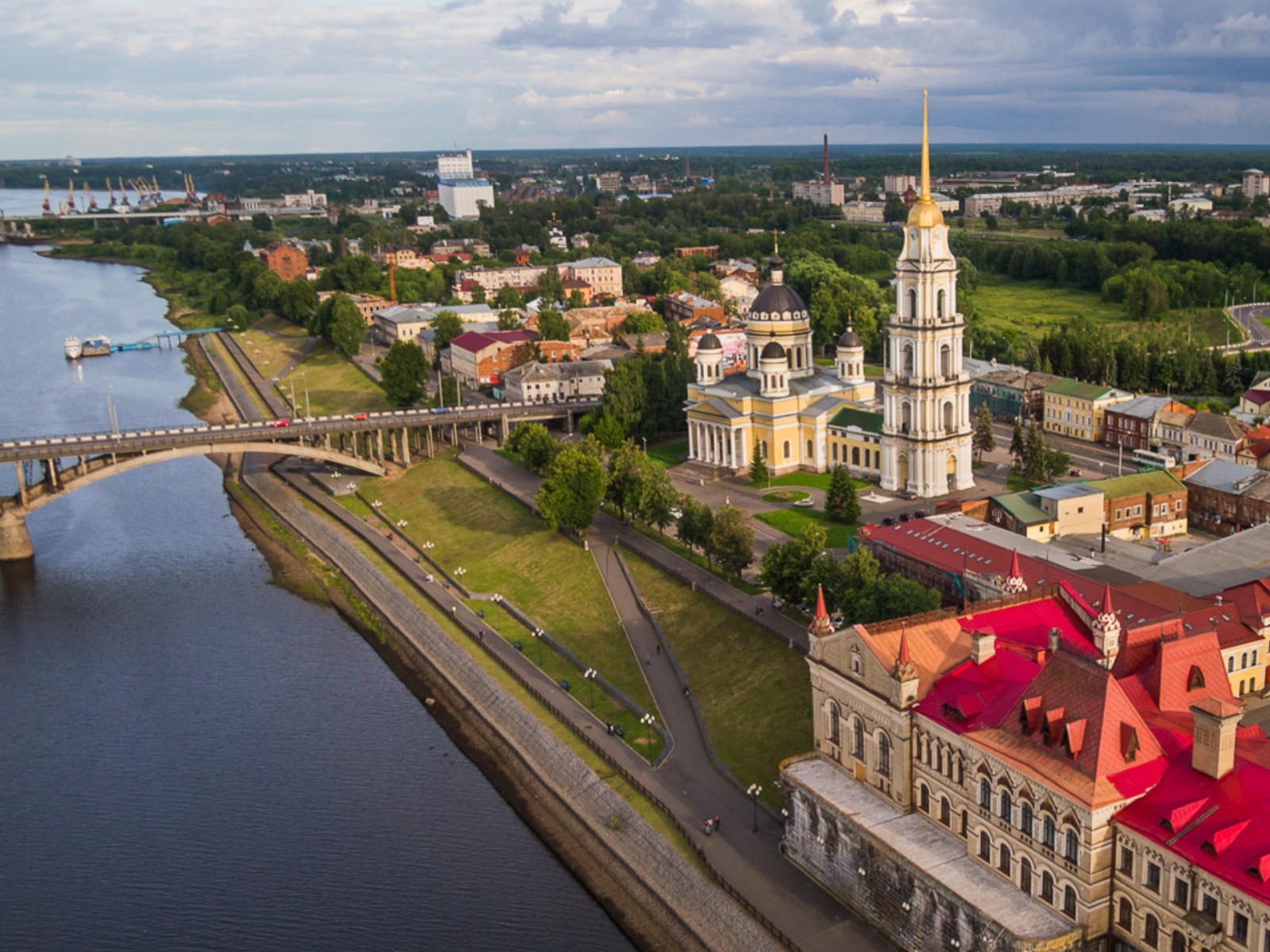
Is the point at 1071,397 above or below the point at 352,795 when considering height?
above

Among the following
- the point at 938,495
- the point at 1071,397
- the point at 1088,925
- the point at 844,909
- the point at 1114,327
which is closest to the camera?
the point at 1088,925

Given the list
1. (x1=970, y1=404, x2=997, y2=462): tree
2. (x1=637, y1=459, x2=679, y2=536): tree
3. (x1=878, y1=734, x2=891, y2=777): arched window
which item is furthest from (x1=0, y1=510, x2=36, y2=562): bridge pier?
(x1=878, y1=734, x2=891, y2=777): arched window

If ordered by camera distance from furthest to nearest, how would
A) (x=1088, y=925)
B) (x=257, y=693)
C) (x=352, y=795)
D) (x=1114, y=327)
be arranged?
(x=1114, y=327), (x=257, y=693), (x=352, y=795), (x=1088, y=925)

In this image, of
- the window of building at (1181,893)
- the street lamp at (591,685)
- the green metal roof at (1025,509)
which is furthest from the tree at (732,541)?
the window of building at (1181,893)

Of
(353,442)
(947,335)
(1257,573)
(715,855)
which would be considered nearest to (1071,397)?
(947,335)

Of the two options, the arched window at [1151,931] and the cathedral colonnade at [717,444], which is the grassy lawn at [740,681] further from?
the cathedral colonnade at [717,444]

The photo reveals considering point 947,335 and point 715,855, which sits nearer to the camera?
point 715,855

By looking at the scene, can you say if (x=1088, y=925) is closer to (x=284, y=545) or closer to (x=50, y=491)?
(x=284, y=545)
